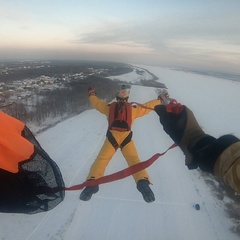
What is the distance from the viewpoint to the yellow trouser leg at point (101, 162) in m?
6.07

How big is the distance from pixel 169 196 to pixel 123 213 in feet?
6.40

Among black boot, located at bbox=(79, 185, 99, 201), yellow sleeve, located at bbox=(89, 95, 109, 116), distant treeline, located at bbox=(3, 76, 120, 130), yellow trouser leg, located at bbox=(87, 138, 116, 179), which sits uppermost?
yellow sleeve, located at bbox=(89, 95, 109, 116)

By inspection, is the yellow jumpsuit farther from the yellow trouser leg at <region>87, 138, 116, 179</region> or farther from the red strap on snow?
the red strap on snow

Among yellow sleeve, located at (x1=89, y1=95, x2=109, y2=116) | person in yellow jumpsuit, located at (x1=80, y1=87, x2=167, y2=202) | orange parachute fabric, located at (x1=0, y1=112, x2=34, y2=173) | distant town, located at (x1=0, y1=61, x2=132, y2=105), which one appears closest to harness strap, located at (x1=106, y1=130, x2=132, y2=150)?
person in yellow jumpsuit, located at (x1=80, y1=87, x2=167, y2=202)

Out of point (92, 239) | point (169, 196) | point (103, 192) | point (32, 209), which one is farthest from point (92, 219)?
point (32, 209)

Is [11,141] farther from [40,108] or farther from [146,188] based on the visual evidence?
[40,108]

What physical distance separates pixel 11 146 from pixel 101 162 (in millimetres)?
4292

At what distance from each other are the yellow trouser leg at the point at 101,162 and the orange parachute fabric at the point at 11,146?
390 centimetres

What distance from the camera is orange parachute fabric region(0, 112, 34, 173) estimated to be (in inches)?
76.8

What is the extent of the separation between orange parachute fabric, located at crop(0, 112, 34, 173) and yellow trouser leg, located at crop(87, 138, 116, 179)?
3.90 meters

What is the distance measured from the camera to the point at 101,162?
20.4 feet

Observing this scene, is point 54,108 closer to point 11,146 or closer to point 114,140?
point 114,140

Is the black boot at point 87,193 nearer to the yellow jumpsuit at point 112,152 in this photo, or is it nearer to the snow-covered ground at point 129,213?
the yellow jumpsuit at point 112,152

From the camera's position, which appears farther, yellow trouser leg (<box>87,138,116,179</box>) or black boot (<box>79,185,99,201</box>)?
yellow trouser leg (<box>87,138,116,179</box>)
